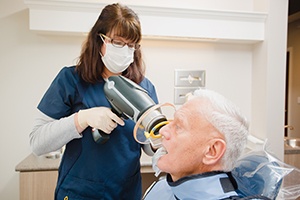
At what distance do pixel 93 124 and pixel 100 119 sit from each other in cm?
3

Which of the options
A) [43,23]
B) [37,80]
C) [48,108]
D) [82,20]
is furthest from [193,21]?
[48,108]

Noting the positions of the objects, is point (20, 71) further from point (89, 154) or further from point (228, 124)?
point (228, 124)

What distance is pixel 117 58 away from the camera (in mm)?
1098

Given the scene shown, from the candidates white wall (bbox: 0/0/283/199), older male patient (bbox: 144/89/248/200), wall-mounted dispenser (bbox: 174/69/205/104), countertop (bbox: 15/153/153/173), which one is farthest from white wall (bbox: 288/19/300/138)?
older male patient (bbox: 144/89/248/200)

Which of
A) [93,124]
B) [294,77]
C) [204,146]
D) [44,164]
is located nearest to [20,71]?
[44,164]

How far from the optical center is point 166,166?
0.85 m

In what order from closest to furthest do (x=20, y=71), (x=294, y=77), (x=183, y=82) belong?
(x=20, y=71), (x=183, y=82), (x=294, y=77)

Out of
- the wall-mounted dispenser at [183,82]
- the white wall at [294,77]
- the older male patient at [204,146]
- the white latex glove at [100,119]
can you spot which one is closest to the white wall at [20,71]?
the wall-mounted dispenser at [183,82]

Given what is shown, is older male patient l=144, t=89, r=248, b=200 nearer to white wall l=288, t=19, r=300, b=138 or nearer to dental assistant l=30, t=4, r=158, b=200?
dental assistant l=30, t=4, r=158, b=200

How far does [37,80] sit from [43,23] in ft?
1.61

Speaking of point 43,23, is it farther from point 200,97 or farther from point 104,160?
point 200,97

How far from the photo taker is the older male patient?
2.55ft

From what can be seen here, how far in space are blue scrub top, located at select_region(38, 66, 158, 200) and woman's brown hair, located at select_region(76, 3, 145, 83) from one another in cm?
4

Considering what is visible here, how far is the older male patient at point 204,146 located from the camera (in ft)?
2.55
